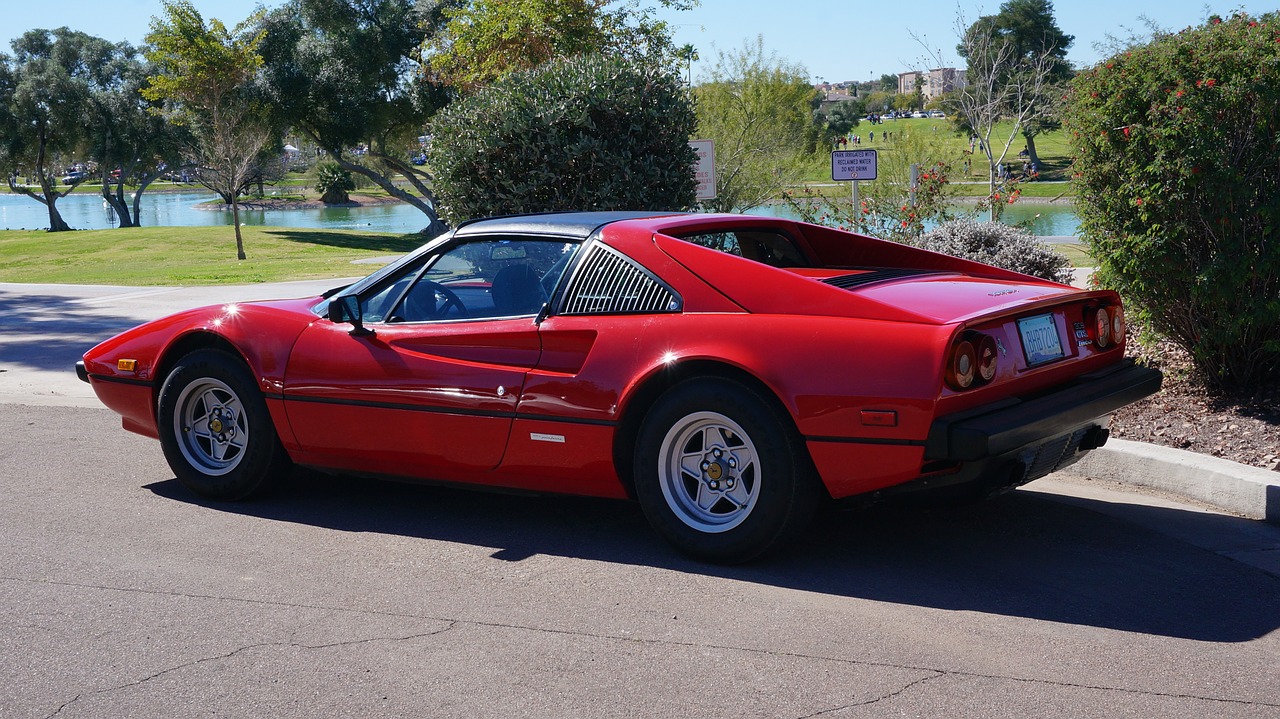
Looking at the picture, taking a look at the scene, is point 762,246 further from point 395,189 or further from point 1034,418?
point 395,189

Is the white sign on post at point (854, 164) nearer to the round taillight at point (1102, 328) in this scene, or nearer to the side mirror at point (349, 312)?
the round taillight at point (1102, 328)

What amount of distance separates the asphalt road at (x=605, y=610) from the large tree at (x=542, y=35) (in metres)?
10.9

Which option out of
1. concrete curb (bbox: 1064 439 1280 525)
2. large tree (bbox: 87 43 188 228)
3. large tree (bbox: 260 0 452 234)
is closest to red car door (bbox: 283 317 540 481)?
concrete curb (bbox: 1064 439 1280 525)

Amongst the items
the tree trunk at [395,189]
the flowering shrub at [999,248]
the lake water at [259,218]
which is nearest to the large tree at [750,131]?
the flowering shrub at [999,248]

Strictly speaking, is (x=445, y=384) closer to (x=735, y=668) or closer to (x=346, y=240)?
(x=735, y=668)

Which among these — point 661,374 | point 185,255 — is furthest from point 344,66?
point 661,374

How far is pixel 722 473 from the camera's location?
446 centimetres

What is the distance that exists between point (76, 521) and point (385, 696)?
2724mm

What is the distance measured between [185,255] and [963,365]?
3267 centimetres

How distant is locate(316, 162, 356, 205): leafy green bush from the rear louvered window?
82154 mm

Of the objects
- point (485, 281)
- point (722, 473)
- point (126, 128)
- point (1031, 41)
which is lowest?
point (722, 473)

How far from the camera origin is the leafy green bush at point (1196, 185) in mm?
5906

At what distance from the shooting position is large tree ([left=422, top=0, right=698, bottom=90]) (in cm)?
1652

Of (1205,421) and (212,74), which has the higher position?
(212,74)
